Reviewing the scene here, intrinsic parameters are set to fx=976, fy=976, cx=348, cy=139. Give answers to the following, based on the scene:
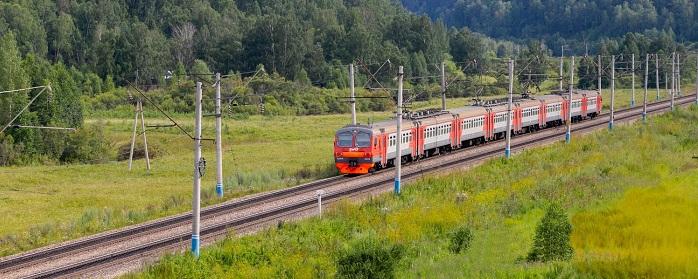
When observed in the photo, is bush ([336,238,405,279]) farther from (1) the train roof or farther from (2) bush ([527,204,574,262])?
(1) the train roof

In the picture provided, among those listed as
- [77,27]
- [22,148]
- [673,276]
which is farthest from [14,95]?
[77,27]

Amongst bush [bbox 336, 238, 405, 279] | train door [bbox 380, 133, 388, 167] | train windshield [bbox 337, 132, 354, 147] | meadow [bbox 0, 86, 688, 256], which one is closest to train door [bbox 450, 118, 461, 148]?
meadow [bbox 0, 86, 688, 256]

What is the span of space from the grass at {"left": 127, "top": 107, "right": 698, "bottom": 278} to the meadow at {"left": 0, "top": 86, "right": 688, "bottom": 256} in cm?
894

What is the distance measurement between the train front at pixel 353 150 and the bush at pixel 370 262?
25.3 meters

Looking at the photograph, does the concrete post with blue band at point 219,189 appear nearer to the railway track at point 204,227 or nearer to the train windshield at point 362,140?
the railway track at point 204,227

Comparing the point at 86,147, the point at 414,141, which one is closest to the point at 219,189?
the point at 414,141

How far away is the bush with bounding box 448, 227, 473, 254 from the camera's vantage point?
1093 inches

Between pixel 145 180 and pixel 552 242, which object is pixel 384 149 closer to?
pixel 145 180

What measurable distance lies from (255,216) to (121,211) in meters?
7.27

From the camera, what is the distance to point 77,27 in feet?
520

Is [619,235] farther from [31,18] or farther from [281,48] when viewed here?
[31,18]

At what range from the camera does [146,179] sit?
199ft

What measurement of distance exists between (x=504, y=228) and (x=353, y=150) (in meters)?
19.1

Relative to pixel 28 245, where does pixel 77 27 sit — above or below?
above
